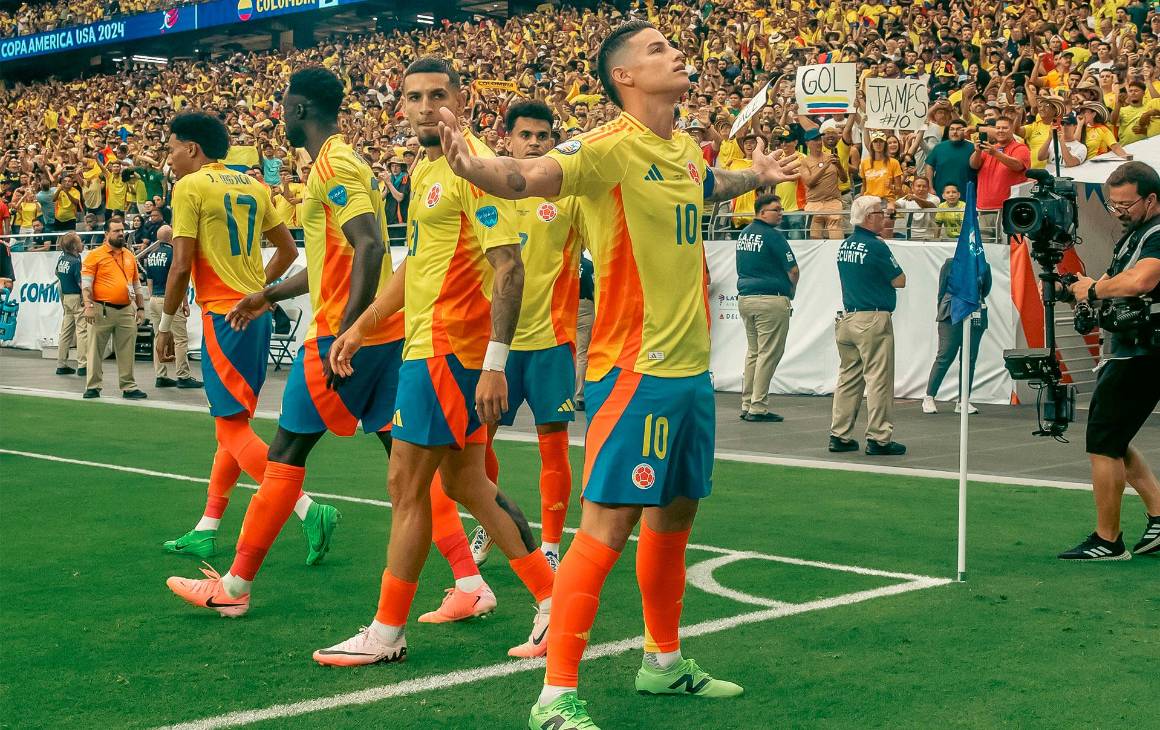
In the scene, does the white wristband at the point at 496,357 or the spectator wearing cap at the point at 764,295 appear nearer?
the white wristband at the point at 496,357

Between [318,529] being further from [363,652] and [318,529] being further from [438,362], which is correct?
[438,362]

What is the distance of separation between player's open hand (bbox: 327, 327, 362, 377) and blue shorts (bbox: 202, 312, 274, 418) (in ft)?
6.53

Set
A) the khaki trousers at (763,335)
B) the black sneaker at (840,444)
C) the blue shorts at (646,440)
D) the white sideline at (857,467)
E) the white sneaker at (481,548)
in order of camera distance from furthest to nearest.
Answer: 1. the khaki trousers at (763,335)
2. the black sneaker at (840,444)
3. the white sideline at (857,467)
4. the white sneaker at (481,548)
5. the blue shorts at (646,440)

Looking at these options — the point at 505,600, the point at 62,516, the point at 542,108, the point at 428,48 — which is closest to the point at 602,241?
the point at 505,600

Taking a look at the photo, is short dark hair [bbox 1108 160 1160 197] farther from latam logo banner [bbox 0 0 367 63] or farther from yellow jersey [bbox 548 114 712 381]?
latam logo banner [bbox 0 0 367 63]

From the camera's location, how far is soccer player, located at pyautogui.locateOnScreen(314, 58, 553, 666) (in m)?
4.90

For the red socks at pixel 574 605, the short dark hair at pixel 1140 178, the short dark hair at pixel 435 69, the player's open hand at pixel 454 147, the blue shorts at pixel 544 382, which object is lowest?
the red socks at pixel 574 605

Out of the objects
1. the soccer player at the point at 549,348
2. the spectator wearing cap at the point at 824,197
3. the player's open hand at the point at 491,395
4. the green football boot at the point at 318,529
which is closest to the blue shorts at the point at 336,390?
the soccer player at the point at 549,348

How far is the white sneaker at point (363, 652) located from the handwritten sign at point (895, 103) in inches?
454

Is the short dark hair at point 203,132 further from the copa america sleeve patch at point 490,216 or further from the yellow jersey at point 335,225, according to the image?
the copa america sleeve patch at point 490,216


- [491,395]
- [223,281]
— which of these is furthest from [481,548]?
[491,395]

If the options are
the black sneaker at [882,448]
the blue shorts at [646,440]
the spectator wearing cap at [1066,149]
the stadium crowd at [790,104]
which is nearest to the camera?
the blue shorts at [646,440]

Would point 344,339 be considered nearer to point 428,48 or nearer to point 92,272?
point 92,272

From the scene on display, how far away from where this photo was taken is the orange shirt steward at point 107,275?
16.9 metres
